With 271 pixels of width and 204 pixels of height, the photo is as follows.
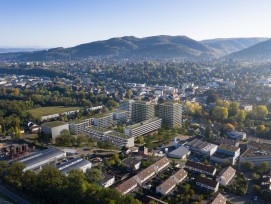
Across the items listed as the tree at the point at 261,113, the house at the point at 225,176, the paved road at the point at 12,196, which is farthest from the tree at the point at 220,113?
the paved road at the point at 12,196

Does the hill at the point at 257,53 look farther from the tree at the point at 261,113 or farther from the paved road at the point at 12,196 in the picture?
the paved road at the point at 12,196

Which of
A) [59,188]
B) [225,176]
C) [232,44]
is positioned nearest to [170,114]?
[225,176]

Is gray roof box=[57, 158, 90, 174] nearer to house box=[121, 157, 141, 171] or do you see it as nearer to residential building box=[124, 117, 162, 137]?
house box=[121, 157, 141, 171]

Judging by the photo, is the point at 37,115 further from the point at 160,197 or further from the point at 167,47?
the point at 167,47

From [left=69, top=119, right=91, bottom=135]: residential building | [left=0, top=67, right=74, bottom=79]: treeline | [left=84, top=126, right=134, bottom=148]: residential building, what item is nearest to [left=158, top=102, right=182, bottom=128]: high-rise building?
[left=84, top=126, right=134, bottom=148]: residential building

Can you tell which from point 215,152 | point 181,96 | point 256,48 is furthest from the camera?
point 256,48

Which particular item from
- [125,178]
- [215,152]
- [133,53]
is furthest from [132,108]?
[133,53]

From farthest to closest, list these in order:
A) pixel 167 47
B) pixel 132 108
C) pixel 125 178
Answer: pixel 167 47 < pixel 132 108 < pixel 125 178
